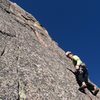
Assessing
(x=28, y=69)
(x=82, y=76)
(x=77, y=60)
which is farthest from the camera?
(x=77, y=60)

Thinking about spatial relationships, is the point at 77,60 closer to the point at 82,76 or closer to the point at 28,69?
the point at 82,76

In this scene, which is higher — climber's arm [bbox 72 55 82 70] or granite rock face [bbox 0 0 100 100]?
climber's arm [bbox 72 55 82 70]

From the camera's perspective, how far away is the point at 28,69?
1948cm

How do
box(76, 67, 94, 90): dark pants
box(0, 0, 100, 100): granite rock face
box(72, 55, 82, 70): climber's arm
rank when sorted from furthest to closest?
box(72, 55, 82, 70): climber's arm, box(76, 67, 94, 90): dark pants, box(0, 0, 100, 100): granite rock face

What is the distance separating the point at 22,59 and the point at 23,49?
183 cm

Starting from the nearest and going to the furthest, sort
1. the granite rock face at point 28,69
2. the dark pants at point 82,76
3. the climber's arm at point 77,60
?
the granite rock face at point 28,69
the dark pants at point 82,76
the climber's arm at point 77,60

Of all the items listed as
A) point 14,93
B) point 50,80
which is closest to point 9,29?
point 50,80

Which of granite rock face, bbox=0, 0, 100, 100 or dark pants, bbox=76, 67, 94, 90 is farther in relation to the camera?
dark pants, bbox=76, 67, 94, 90

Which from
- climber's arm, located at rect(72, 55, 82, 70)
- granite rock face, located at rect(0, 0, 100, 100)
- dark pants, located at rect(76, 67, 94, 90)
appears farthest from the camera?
climber's arm, located at rect(72, 55, 82, 70)

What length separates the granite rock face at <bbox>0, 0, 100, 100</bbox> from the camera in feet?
56.3

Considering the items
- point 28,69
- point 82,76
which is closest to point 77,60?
point 82,76

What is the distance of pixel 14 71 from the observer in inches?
721

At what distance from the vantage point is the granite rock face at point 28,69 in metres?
17.2

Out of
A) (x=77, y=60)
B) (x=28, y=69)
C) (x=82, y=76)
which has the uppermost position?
(x=77, y=60)
